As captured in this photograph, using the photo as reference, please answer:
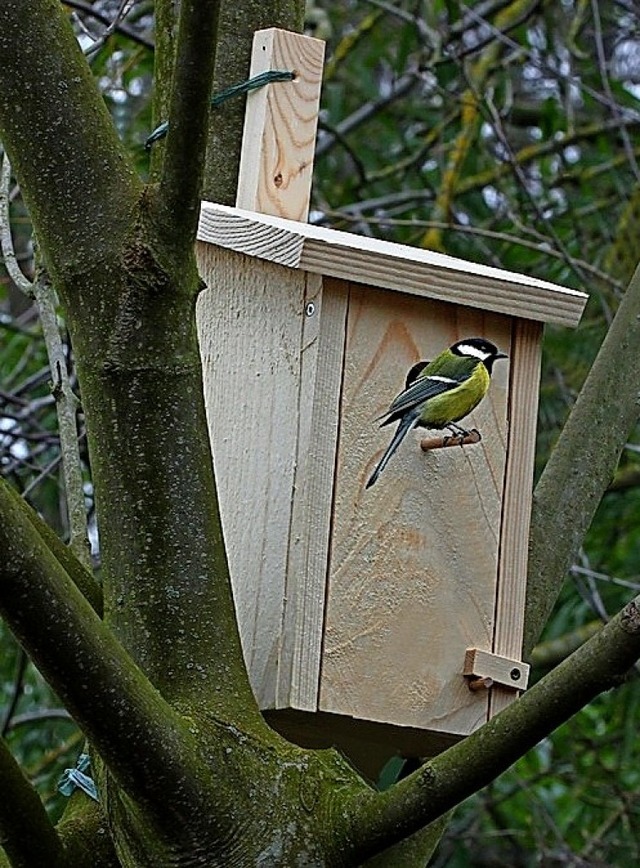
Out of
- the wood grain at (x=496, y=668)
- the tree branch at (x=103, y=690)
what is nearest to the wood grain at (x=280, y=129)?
the wood grain at (x=496, y=668)

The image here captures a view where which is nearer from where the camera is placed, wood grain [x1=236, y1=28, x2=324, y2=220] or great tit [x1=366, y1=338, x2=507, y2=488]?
great tit [x1=366, y1=338, x2=507, y2=488]

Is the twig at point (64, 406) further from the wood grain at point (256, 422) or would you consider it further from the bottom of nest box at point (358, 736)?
the bottom of nest box at point (358, 736)

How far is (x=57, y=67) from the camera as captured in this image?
1643 millimetres

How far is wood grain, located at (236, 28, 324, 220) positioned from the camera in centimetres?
216

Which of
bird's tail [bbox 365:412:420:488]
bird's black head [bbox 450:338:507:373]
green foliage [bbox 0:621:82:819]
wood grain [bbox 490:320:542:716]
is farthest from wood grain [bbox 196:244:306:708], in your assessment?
green foliage [bbox 0:621:82:819]

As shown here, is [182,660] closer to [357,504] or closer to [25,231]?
[357,504]

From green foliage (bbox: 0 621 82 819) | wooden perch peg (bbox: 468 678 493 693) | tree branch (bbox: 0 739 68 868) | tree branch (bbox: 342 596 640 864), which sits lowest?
green foliage (bbox: 0 621 82 819)

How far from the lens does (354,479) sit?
2.04m

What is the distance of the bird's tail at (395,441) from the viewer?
6.72 ft

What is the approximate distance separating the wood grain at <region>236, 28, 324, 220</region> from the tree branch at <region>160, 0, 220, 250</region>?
2.17 feet

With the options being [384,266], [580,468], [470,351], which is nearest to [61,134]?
[384,266]

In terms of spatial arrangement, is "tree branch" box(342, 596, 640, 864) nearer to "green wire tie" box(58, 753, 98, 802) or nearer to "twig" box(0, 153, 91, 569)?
"green wire tie" box(58, 753, 98, 802)

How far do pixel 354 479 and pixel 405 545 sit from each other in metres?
0.12

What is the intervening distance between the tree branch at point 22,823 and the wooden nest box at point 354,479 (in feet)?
1.47
